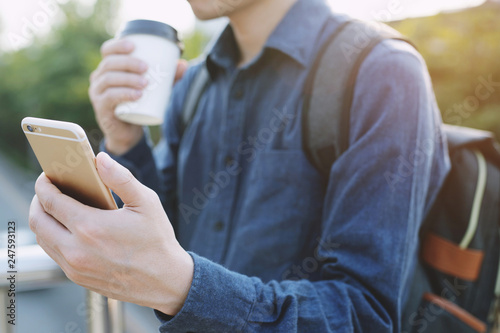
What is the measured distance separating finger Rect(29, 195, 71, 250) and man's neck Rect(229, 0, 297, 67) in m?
0.99

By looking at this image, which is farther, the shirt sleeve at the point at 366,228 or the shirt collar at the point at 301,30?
the shirt collar at the point at 301,30

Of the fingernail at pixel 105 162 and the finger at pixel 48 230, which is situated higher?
the fingernail at pixel 105 162

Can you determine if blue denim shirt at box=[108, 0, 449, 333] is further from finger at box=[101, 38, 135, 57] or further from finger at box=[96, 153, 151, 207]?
finger at box=[101, 38, 135, 57]

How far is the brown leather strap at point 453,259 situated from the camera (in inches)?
51.7

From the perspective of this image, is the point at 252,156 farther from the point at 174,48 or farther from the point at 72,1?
the point at 72,1

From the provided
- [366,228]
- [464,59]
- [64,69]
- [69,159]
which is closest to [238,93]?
[366,228]

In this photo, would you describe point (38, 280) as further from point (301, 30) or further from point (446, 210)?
point (446, 210)

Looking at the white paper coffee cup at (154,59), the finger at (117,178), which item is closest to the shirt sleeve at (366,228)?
the finger at (117,178)

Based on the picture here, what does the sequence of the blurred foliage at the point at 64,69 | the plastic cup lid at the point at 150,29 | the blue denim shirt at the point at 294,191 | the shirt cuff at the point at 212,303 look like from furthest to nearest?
the blurred foliage at the point at 64,69 < the plastic cup lid at the point at 150,29 < the blue denim shirt at the point at 294,191 < the shirt cuff at the point at 212,303

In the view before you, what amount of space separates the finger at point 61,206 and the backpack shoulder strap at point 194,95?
101 cm

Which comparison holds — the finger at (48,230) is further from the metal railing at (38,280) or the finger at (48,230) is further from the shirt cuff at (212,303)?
A: the metal railing at (38,280)

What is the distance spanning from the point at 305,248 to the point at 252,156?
363 mm

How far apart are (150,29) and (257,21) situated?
1.28ft

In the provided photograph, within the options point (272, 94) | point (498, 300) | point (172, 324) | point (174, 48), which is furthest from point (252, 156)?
point (498, 300)
